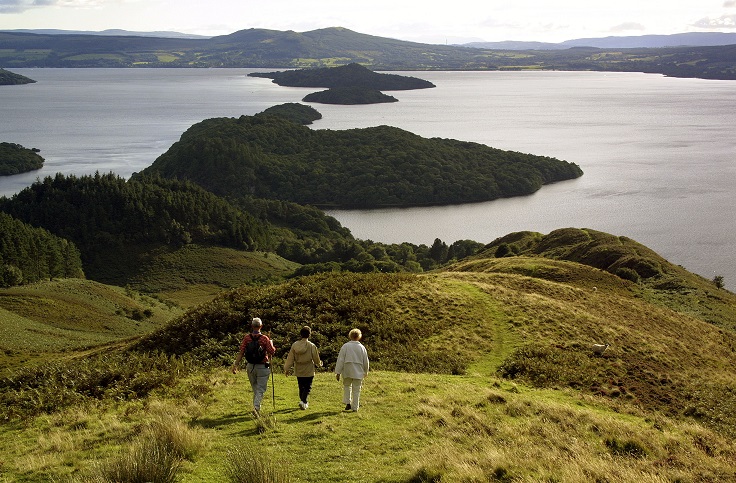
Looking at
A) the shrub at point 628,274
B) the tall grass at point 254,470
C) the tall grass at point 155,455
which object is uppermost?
the tall grass at point 254,470

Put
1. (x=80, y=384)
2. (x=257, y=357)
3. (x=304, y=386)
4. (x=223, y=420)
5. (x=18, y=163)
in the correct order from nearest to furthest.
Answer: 1. (x=223, y=420)
2. (x=257, y=357)
3. (x=304, y=386)
4. (x=80, y=384)
5. (x=18, y=163)

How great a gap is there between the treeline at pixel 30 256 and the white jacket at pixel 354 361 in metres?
66.8

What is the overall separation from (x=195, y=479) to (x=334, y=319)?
1521cm

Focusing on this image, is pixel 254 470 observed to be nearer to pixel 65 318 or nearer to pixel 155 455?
pixel 155 455

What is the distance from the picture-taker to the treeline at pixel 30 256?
7144 centimetres

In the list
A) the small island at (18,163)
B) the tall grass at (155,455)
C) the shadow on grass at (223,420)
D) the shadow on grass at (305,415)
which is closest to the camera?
the tall grass at (155,455)

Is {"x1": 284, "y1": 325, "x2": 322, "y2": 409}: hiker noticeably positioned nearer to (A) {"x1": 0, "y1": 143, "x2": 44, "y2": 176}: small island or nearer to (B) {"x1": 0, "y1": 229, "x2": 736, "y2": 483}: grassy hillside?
(B) {"x1": 0, "y1": 229, "x2": 736, "y2": 483}: grassy hillside

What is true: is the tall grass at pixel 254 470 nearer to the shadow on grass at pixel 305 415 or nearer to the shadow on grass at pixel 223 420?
the shadow on grass at pixel 223 420

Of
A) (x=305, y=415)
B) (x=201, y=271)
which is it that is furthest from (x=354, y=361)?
(x=201, y=271)

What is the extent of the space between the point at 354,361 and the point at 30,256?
79.1 metres

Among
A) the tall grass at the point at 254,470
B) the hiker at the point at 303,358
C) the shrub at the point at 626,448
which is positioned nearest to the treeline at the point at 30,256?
the hiker at the point at 303,358

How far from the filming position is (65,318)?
170ft

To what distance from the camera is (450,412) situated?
14.2 metres

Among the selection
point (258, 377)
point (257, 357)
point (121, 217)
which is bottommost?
point (121, 217)
